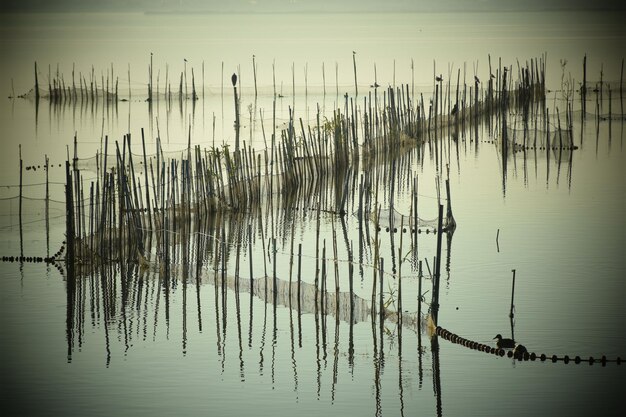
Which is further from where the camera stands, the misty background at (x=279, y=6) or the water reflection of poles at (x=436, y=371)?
the misty background at (x=279, y=6)

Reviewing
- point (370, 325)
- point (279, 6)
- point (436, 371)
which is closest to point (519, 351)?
point (436, 371)

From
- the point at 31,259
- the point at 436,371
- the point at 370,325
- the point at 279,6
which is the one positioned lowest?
the point at 436,371

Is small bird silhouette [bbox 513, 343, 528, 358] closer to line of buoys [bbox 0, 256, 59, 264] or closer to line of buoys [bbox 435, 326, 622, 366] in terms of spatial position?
line of buoys [bbox 435, 326, 622, 366]

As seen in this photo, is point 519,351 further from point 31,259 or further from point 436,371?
point 31,259

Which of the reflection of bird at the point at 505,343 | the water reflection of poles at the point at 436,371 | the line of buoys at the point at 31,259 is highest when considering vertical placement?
the line of buoys at the point at 31,259

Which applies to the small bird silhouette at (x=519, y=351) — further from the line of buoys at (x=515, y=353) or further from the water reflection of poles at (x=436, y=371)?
the water reflection of poles at (x=436, y=371)

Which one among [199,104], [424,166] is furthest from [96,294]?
[199,104]

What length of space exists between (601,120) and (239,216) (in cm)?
934

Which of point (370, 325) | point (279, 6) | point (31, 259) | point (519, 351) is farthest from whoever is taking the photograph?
point (279, 6)

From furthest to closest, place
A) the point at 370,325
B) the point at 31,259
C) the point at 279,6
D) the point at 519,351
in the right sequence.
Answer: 1. the point at 279,6
2. the point at 31,259
3. the point at 370,325
4. the point at 519,351

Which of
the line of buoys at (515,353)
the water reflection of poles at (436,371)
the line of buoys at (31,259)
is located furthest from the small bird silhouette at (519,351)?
the line of buoys at (31,259)

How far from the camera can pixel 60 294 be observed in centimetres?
783

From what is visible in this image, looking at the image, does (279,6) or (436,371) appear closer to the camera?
(436,371)

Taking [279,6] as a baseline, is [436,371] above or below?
below
